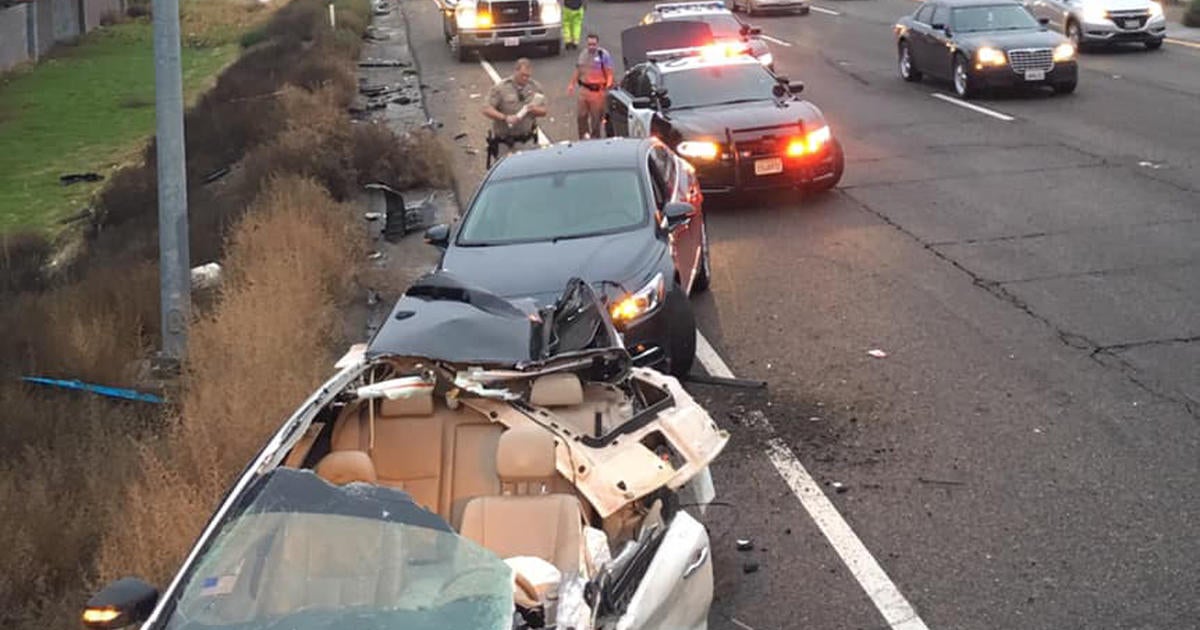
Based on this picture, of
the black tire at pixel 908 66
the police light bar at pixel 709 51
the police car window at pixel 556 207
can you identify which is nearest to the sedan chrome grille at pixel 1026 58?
the black tire at pixel 908 66

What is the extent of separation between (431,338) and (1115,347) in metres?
5.70

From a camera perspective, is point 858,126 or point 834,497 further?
point 858,126

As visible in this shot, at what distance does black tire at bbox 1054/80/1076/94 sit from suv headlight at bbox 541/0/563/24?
14.0 m

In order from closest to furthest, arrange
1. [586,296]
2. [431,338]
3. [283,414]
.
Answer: [431,338], [586,296], [283,414]

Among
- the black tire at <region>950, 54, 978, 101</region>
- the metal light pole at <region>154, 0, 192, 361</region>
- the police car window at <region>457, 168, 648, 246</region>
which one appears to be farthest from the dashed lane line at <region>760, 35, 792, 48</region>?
the metal light pole at <region>154, 0, 192, 361</region>

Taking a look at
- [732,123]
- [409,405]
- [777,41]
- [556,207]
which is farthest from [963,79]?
[409,405]

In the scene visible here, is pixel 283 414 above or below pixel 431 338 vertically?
below

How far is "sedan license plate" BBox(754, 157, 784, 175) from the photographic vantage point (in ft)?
50.0

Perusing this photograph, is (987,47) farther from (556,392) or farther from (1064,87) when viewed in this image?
(556,392)

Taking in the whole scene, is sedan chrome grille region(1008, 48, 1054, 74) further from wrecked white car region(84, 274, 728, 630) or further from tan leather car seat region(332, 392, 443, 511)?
tan leather car seat region(332, 392, 443, 511)

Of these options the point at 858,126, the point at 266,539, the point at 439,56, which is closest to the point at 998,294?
the point at 266,539

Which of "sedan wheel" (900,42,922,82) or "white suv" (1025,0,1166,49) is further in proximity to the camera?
"white suv" (1025,0,1166,49)

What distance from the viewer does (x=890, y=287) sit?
474 inches

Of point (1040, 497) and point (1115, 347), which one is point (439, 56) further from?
point (1040, 497)
